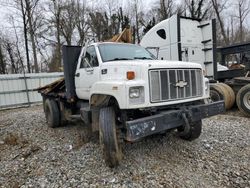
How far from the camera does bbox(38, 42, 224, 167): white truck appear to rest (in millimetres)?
3652

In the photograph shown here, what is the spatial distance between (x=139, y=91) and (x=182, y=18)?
6.52 m

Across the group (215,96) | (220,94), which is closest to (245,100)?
(220,94)

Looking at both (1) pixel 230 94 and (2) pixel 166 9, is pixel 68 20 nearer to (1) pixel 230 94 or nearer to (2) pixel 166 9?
(2) pixel 166 9

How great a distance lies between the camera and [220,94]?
8.14m

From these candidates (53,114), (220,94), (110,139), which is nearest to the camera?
(110,139)

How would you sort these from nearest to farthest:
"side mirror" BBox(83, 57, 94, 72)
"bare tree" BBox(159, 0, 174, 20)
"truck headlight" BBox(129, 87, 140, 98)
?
"truck headlight" BBox(129, 87, 140, 98), "side mirror" BBox(83, 57, 94, 72), "bare tree" BBox(159, 0, 174, 20)

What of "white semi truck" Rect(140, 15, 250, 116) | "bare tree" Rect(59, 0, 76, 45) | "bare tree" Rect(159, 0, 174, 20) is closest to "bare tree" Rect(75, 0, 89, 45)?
"bare tree" Rect(59, 0, 76, 45)

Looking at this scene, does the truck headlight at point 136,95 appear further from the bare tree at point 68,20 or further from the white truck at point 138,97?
the bare tree at point 68,20

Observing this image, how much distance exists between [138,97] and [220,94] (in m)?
5.42

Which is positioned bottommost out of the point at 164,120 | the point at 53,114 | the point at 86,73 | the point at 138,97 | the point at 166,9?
the point at 53,114

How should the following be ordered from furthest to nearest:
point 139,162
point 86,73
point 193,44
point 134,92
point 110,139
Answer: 1. point 193,44
2. point 86,73
3. point 139,162
4. point 110,139
5. point 134,92

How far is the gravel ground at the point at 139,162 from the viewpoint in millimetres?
3719

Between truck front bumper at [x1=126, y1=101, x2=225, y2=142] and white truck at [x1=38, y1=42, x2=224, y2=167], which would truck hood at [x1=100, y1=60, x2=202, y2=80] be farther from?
truck front bumper at [x1=126, y1=101, x2=225, y2=142]

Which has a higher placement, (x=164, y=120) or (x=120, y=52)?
(x=120, y=52)
